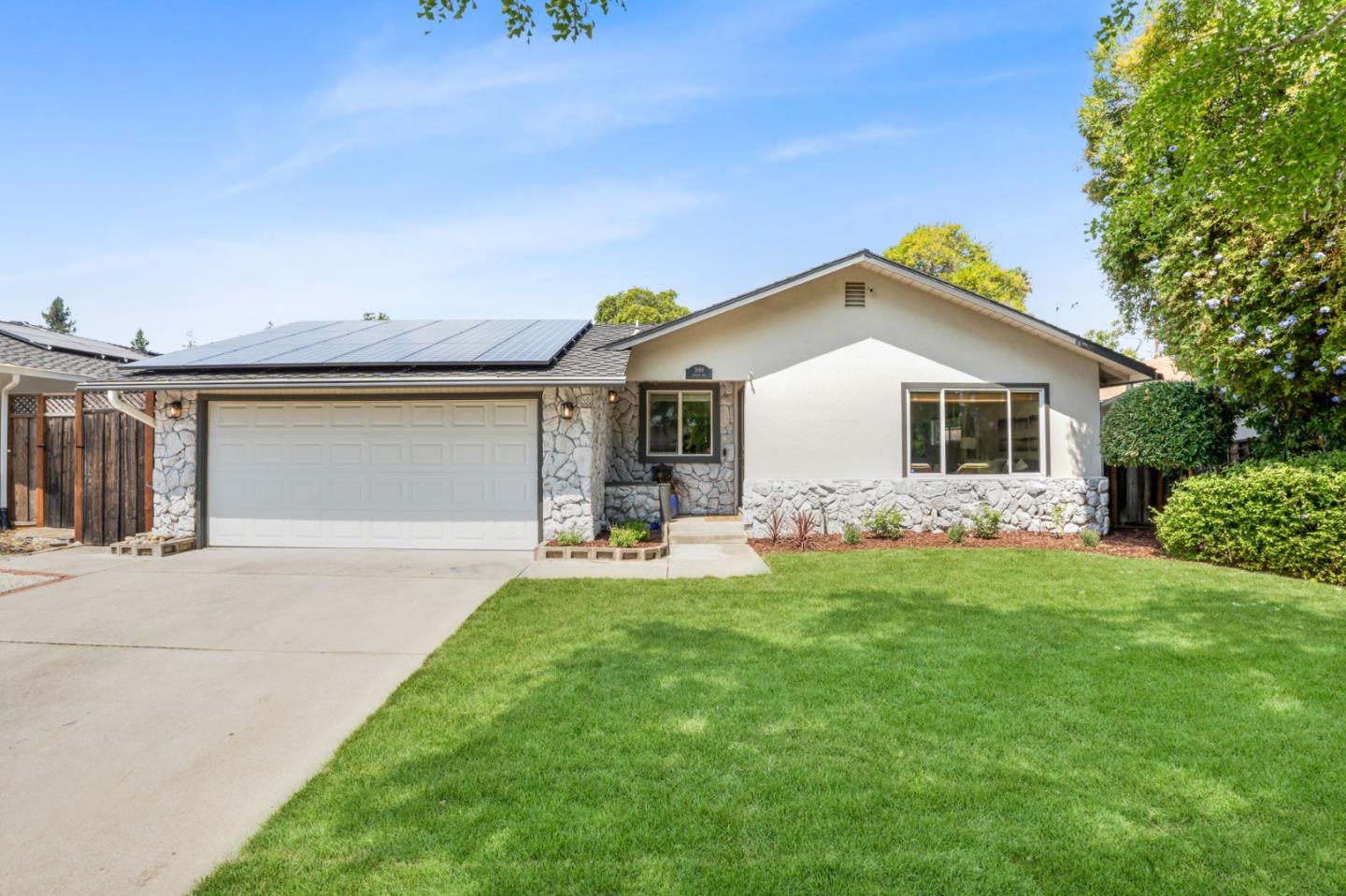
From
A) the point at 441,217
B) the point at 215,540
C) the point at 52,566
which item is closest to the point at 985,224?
the point at 441,217

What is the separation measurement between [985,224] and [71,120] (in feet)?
95.8

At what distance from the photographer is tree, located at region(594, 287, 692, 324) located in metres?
30.9

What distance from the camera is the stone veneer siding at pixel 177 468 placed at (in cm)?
999

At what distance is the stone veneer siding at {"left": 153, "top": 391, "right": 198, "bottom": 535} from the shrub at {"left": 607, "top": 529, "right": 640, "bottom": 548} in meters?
6.57

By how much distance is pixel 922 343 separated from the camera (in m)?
11.1

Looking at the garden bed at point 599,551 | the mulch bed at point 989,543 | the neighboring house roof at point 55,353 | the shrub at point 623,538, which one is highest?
the neighboring house roof at point 55,353

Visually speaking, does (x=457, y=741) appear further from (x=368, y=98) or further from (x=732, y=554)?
(x=368, y=98)

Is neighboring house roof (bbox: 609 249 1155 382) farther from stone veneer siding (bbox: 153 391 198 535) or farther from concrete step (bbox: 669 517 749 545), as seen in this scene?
stone veneer siding (bbox: 153 391 198 535)

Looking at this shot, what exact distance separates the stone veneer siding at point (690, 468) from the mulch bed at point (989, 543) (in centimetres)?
204

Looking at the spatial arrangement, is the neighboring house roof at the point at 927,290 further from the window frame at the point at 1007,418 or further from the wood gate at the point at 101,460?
the wood gate at the point at 101,460

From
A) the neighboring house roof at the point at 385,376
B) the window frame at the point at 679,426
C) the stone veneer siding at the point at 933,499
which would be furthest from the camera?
the window frame at the point at 679,426

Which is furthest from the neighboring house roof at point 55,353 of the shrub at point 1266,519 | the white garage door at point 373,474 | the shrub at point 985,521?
the shrub at point 1266,519

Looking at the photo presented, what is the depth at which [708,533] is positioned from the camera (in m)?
10.6

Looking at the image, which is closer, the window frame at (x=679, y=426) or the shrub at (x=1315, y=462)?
the shrub at (x=1315, y=462)
